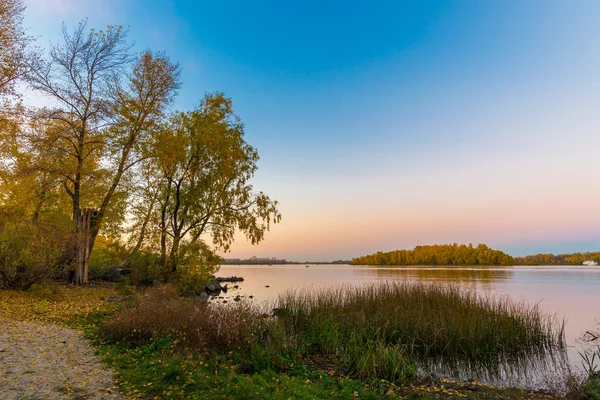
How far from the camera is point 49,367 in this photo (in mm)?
6707

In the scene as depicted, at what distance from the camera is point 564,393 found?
7203 millimetres

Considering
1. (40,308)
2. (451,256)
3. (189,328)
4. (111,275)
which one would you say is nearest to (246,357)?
(189,328)

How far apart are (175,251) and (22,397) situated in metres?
15.3

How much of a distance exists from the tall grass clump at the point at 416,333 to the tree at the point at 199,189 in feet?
31.4

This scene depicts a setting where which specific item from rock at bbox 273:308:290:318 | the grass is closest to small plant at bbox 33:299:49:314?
the grass

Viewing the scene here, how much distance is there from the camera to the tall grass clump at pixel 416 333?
949 cm

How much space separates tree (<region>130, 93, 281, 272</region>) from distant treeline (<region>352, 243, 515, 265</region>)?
10651 cm

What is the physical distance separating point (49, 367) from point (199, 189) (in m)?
15.1

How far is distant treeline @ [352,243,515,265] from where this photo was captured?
11025 centimetres

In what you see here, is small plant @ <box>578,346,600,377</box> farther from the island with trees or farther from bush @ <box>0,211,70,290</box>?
bush @ <box>0,211,70,290</box>

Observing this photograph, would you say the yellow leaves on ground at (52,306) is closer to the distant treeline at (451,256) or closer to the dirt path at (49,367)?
the dirt path at (49,367)

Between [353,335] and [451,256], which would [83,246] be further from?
[451,256]

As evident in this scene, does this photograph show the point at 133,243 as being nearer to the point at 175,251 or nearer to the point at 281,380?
the point at 175,251

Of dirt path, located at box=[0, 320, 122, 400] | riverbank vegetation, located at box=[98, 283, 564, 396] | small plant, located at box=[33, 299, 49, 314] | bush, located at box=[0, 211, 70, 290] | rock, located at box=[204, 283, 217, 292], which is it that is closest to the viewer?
dirt path, located at box=[0, 320, 122, 400]
